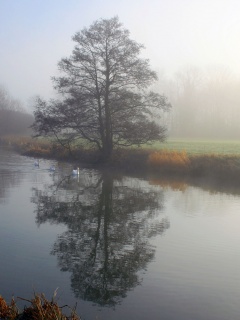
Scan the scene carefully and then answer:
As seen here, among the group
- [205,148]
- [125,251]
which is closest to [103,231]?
[125,251]

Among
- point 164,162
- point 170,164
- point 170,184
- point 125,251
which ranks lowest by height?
point 125,251

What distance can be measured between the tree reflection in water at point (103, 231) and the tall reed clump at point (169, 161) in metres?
5.60

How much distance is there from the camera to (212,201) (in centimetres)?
2252

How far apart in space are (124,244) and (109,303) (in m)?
4.62

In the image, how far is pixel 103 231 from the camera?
1573 centimetres

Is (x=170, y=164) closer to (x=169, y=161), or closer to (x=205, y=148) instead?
(x=169, y=161)

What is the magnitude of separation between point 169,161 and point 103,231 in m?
18.4

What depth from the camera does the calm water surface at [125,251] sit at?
9562 mm

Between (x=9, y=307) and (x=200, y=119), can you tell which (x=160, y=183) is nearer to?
(x=9, y=307)

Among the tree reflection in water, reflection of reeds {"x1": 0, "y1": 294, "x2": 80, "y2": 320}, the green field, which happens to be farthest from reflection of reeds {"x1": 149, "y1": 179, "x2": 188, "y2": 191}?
reflection of reeds {"x1": 0, "y1": 294, "x2": 80, "y2": 320}

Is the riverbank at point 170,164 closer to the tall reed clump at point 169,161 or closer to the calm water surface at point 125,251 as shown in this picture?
the tall reed clump at point 169,161

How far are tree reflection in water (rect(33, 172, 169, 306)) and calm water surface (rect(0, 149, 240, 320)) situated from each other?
0.03 m

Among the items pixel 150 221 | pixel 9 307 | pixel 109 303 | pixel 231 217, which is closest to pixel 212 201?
pixel 231 217

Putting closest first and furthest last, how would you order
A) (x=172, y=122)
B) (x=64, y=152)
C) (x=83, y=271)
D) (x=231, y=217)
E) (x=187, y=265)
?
(x=83, y=271) < (x=187, y=265) < (x=231, y=217) < (x=64, y=152) < (x=172, y=122)
